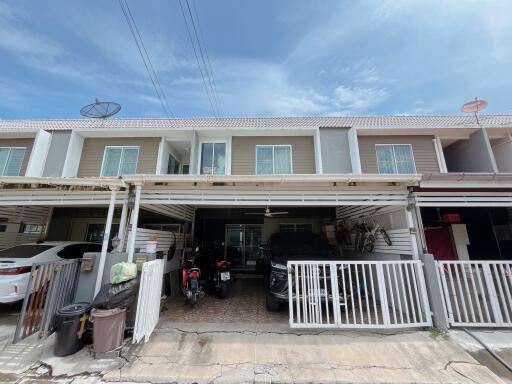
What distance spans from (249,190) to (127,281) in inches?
112

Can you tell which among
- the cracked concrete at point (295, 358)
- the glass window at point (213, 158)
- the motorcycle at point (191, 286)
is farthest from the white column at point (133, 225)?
the glass window at point (213, 158)

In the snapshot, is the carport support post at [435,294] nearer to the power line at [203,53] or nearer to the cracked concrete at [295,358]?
the cracked concrete at [295,358]

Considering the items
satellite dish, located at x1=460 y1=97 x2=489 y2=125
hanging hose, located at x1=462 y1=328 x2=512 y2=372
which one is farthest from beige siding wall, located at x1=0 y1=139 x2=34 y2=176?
satellite dish, located at x1=460 y1=97 x2=489 y2=125

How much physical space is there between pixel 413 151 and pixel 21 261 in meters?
12.2

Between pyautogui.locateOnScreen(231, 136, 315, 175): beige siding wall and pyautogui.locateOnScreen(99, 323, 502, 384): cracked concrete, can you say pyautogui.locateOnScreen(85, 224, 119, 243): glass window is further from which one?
pyautogui.locateOnScreen(99, 323, 502, 384): cracked concrete

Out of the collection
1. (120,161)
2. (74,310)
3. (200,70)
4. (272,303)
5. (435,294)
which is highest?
(200,70)

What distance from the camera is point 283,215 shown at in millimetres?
9375

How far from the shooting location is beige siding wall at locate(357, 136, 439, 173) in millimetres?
8227

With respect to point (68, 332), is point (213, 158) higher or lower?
higher

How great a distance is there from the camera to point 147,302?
3.68 metres

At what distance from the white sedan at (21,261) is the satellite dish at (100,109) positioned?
488cm

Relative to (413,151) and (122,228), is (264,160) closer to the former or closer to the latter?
(122,228)

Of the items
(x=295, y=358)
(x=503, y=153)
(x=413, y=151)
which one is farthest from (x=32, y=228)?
(x=503, y=153)

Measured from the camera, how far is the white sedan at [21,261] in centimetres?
455
